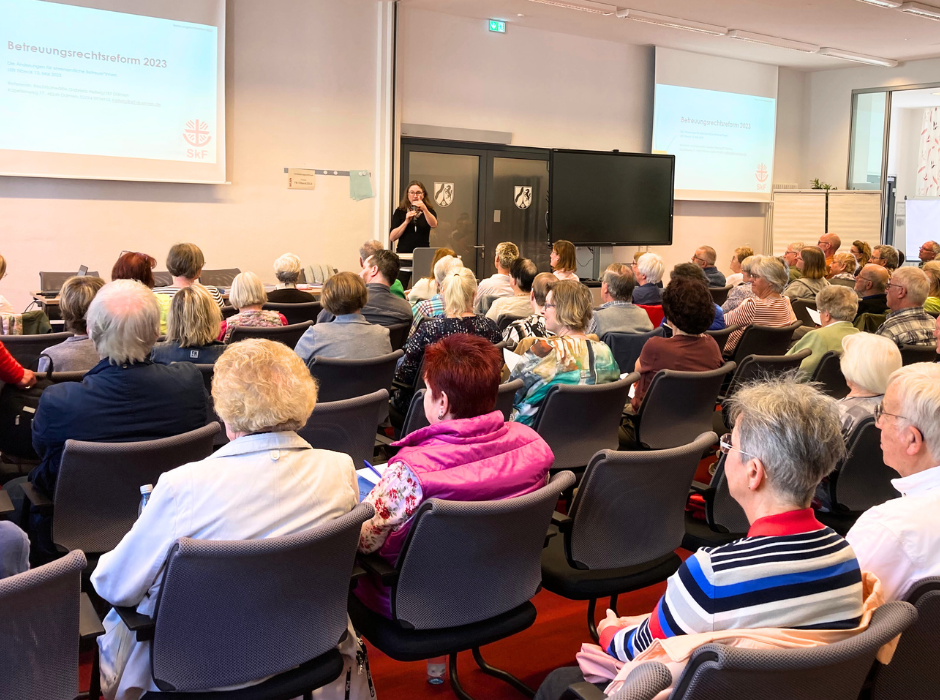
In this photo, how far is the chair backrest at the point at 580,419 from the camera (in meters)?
3.40

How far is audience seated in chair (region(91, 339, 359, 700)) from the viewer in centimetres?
183

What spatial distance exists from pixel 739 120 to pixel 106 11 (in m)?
9.18

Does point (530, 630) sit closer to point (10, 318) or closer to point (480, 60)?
point (10, 318)

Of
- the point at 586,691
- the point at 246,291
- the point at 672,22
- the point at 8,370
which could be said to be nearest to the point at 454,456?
the point at 586,691

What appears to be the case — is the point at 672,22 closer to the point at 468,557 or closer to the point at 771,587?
the point at 468,557

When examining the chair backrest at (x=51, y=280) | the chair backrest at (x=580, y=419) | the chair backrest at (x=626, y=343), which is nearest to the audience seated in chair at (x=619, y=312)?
the chair backrest at (x=626, y=343)

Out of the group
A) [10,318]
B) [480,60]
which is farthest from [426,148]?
[10,318]

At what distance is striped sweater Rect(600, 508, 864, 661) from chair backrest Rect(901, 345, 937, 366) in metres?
3.55

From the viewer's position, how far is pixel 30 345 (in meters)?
4.09

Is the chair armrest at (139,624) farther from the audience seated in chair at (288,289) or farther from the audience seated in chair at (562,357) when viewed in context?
the audience seated in chair at (288,289)

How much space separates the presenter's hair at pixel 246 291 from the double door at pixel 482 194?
547 centimetres

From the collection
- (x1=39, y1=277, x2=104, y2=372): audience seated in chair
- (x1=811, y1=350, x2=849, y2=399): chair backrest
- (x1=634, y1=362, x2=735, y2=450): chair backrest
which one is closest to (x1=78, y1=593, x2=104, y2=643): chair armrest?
(x1=39, y1=277, x2=104, y2=372): audience seated in chair

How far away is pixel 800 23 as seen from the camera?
34.4 ft

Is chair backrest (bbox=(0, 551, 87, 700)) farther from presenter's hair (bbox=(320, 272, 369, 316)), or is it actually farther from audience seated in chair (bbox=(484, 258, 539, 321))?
audience seated in chair (bbox=(484, 258, 539, 321))
